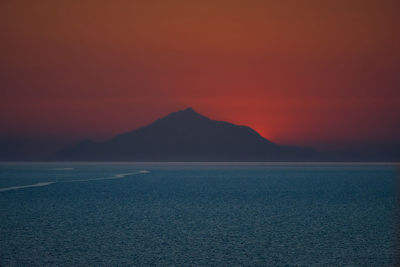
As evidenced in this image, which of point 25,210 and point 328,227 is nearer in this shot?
point 328,227

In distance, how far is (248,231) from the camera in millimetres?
18703

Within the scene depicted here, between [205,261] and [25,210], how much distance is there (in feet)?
48.7

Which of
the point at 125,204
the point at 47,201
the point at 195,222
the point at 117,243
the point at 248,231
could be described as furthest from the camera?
the point at 47,201

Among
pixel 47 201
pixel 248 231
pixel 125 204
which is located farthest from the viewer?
pixel 47 201

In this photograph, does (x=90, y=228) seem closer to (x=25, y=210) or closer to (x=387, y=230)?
(x=25, y=210)

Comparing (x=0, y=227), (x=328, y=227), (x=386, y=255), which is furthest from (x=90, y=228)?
(x=386, y=255)

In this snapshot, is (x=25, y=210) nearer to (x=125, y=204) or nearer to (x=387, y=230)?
(x=125, y=204)

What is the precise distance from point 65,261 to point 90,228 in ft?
18.8

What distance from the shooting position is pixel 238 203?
97.6ft

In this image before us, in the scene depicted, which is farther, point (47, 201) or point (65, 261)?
point (47, 201)

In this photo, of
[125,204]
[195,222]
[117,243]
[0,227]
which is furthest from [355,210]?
[0,227]

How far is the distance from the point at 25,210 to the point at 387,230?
53.0 feet

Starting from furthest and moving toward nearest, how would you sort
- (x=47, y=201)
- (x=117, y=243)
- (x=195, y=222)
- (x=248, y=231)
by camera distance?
(x=47, y=201)
(x=195, y=222)
(x=248, y=231)
(x=117, y=243)

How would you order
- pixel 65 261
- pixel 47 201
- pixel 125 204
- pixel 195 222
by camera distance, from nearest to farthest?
pixel 65 261 → pixel 195 222 → pixel 125 204 → pixel 47 201
